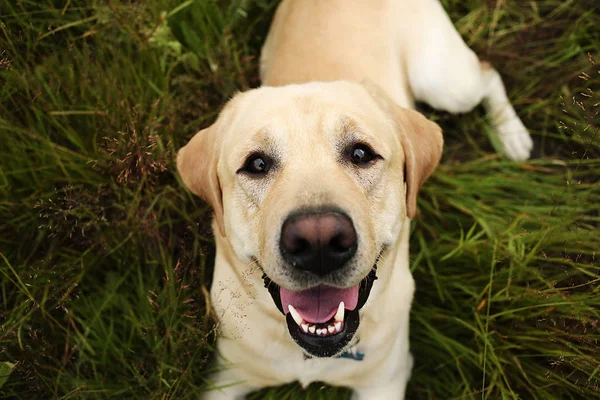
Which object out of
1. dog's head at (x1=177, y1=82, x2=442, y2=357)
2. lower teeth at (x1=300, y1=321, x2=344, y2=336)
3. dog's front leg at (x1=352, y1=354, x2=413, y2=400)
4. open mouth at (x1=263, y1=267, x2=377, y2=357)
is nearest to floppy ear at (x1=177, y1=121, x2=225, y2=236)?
dog's head at (x1=177, y1=82, x2=442, y2=357)

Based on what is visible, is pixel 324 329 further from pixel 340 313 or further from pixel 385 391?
pixel 385 391

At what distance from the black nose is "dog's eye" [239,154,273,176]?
14.7 inches

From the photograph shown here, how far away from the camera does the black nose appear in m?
1.77

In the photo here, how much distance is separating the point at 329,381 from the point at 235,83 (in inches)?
77.6

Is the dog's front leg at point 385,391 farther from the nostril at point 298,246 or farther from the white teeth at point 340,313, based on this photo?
the nostril at point 298,246

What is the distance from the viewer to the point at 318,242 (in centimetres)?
178

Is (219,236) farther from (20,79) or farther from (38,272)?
(20,79)

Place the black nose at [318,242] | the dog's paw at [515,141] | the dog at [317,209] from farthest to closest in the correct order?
the dog's paw at [515,141], the dog at [317,209], the black nose at [318,242]

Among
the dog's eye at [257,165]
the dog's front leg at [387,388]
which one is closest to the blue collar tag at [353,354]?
the dog's front leg at [387,388]

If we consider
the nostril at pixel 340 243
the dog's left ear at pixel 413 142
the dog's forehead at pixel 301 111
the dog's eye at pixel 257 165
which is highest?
the dog's forehead at pixel 301 111

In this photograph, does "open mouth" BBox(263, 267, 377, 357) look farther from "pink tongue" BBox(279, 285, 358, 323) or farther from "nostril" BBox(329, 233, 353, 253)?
"nostril" BBox(329, 233, 353, 253)

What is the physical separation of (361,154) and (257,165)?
0.40m

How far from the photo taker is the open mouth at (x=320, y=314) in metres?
2.11

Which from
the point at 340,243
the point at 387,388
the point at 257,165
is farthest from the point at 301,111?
the point at 387,388
